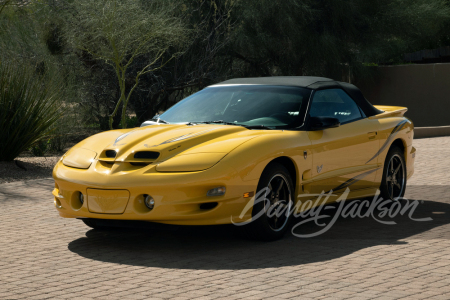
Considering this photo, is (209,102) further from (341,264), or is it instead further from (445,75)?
(445,75)

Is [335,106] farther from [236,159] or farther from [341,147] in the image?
[236,159]

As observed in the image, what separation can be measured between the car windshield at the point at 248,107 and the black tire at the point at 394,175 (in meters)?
1.68

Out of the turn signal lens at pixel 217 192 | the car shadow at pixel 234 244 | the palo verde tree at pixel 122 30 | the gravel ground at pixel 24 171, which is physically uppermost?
the palo verde tree at pixel 122 30

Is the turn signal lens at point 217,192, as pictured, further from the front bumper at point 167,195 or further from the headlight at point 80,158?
the headlight at point 80,158

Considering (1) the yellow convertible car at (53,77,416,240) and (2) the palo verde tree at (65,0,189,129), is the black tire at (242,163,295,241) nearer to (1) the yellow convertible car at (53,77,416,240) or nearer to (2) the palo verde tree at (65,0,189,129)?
(1) the yellow convertible car at (53,77,416,240)

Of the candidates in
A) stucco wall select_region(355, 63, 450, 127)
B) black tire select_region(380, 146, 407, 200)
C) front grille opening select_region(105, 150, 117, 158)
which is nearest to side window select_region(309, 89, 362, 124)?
black tire select_region(380, 146, 407, 200)

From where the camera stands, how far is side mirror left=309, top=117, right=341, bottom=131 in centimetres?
682

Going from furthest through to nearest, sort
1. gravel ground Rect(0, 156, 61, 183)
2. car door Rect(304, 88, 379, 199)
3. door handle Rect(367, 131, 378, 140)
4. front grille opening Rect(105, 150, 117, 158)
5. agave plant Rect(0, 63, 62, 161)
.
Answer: agave plant Rect(0, 63, 62, 161), gravel ground Rect(0, 156, 61, 183), door handle Rect(367, 131, 378, 140), car door Rect(304, 88, 379, 199), front grille opening Rect(105, 150, 117, 158)

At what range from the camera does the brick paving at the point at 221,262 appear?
15.5 ft

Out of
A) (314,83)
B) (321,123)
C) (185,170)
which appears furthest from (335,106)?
(185,170)

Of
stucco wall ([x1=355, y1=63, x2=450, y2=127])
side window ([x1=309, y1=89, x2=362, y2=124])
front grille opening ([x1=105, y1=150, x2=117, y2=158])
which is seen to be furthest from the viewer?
stucco wall ([x1=355, y1=63, x2=450, y2=127])

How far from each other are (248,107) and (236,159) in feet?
4.45

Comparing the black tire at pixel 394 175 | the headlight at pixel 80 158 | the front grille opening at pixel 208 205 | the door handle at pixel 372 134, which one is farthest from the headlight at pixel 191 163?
the black tire at pixel 394 175

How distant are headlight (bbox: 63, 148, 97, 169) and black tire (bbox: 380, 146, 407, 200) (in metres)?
3.70
